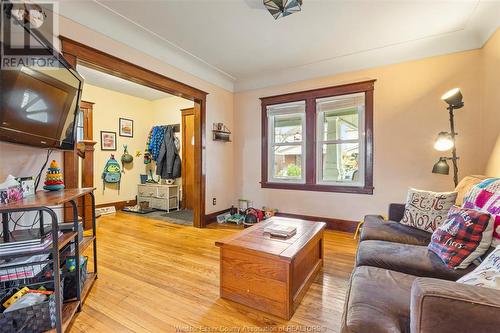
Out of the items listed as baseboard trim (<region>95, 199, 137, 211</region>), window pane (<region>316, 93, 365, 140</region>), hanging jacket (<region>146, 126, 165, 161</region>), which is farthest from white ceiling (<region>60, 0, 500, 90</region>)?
baseboard trim (<region>95, 199, 137, 211</region>)

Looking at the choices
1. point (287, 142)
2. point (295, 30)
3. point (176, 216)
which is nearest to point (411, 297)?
point (295, 30)

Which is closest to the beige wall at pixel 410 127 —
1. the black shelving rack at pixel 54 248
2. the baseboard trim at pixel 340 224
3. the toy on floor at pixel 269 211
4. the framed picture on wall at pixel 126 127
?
the baseboard trim at pixel 340 224

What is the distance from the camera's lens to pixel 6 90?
1.29 meters

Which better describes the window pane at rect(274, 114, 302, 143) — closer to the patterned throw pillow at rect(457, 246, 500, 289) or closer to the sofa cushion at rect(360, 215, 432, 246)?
the sofa cushion at rect(360, 215, 432, 246)

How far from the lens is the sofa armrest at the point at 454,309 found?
67cm

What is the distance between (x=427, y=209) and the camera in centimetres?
193

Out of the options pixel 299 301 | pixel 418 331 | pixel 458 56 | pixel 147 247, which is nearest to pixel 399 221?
pixel 299 301

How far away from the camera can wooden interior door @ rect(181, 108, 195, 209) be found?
4.80 metres

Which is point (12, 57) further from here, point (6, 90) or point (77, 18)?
point (77, 18)

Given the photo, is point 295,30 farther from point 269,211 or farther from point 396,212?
point 269,211

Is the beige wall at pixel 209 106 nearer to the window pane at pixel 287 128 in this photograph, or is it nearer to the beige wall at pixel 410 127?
the window pane at pixel 287 128

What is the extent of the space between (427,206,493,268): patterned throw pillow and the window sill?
1806 millimetres

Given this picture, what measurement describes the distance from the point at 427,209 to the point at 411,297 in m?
1.47

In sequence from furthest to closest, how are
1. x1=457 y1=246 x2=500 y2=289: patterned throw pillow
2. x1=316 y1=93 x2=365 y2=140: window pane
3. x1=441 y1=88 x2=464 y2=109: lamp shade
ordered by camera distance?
1. x1=316 y1=93 x2=365 y2=140: window pane
2. x1=441 y1=88 x2=464 y2=109: lamp shade
3. x1=457 y1=246 x2=500 y2=289: patterned throw pillow
